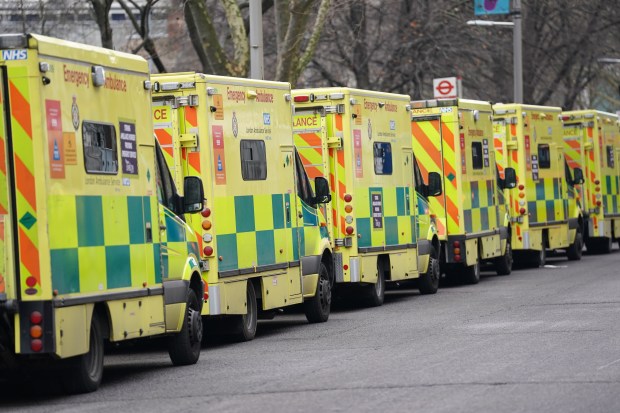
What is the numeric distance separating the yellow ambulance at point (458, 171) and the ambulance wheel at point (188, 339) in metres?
10.2

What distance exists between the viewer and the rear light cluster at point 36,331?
10414mm

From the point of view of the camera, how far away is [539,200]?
27953 millimetres

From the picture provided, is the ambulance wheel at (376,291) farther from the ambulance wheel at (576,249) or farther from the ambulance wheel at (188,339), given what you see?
the ambulance wheel at (576,249)

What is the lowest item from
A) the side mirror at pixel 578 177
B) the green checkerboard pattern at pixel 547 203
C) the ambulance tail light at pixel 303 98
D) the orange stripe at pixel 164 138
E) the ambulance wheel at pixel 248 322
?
the ambulance wheel at pixel 248 322

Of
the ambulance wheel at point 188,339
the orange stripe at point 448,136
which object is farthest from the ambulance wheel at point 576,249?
the ambulance wheel at point 188,339

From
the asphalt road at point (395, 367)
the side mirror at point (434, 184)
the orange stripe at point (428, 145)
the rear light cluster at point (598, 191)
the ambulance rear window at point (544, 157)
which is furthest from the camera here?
the rear light cluster at point (598, 191)

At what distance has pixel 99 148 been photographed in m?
11.7

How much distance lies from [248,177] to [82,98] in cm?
464

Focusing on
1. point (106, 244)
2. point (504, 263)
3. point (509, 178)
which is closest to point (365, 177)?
point (509, 178)

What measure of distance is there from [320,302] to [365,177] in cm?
258

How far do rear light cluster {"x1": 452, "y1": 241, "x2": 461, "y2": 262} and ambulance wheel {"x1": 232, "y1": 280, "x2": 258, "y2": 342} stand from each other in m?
8.00

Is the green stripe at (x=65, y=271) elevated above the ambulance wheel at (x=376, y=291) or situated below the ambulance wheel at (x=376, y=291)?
above

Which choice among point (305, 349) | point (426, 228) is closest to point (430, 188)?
point (426, 228)

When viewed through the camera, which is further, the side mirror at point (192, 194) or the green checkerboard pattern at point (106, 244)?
the side mirror at point (192, 194)
